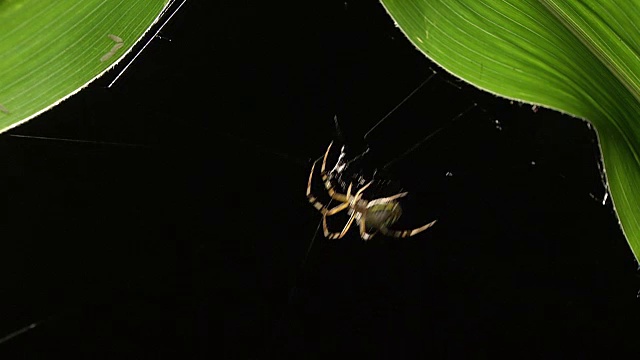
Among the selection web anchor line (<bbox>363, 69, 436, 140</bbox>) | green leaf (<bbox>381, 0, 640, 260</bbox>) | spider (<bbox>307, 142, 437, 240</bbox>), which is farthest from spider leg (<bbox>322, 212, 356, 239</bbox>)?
green leaf (<bbox>381, 0, 640, 260</bbox>)

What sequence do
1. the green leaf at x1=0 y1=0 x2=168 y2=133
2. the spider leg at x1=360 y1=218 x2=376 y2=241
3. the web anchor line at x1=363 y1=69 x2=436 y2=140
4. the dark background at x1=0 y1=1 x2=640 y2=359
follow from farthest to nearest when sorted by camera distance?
the spider leg at x1=360 y1=218 x2=376 y2=241 → the web anchor line at x1=363 y1=69 x2=436 y2=140 → the dark background at x1=0 y1=1 x2=640 y2=359 → the green leaf at x1=0 y1=0 x2=168 y2=133

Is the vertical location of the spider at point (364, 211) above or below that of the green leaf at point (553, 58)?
above

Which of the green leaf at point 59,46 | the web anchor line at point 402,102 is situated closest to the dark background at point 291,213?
the web anchor line at point 402,102

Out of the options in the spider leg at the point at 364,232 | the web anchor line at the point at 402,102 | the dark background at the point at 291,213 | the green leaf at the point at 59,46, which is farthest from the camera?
the spider leg at the point at 364,232

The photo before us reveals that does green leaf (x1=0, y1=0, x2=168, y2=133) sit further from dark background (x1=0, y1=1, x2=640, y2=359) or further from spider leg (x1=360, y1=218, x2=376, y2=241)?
spider leg (x1=360, y1=218, x2=376, y2=241)

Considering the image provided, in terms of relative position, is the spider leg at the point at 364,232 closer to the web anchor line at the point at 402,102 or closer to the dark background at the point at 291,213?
the dark background at the point at 291,213

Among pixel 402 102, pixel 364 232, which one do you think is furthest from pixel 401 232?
pixel 402 102

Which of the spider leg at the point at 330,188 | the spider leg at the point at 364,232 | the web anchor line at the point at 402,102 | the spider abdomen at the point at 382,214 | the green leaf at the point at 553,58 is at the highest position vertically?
the web anchor line at the point at 402,102
